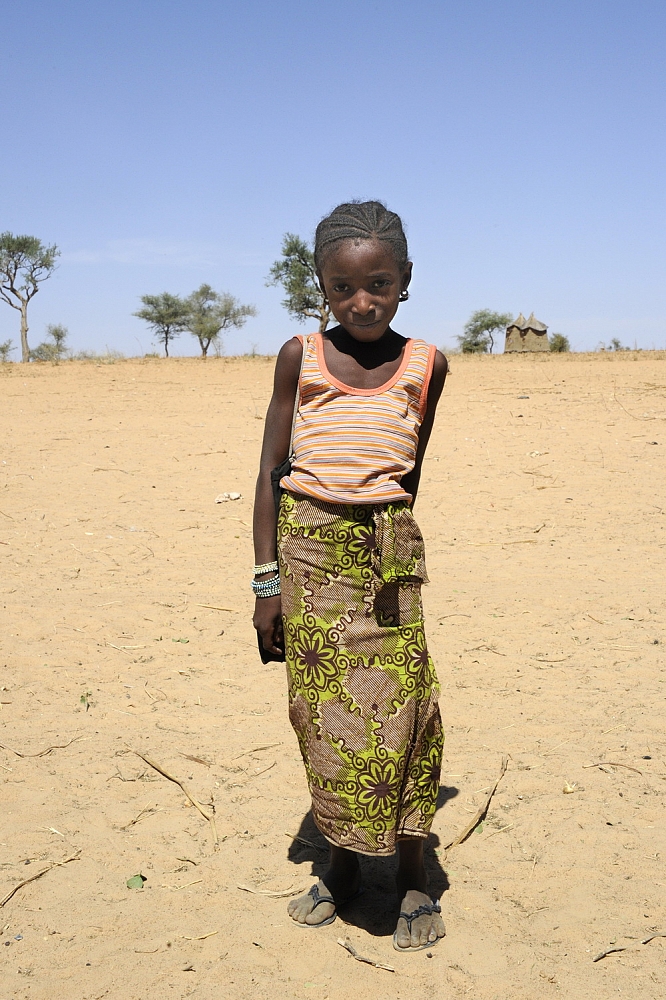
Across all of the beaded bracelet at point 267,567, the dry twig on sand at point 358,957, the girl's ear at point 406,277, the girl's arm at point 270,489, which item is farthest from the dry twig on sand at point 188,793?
the girl's ear at point 406,277

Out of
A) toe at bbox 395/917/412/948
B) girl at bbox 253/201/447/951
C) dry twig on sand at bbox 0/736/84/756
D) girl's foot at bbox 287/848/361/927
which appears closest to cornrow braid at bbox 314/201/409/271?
girl at bbox 253/201/447/951

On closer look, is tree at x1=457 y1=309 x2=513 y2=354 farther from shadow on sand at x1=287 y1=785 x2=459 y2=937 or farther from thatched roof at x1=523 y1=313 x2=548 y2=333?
shadow on sand at x1=287 y1=785 x2=459 y2=937

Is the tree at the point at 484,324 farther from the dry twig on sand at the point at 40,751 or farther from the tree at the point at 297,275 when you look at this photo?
the dry twig on sand at the point at 40,751

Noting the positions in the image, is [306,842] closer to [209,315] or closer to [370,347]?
[370,347]

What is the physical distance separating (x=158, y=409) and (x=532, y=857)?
8.14 metres

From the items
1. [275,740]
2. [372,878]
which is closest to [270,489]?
[372,878]

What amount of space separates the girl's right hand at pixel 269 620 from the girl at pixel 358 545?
3 centimetres

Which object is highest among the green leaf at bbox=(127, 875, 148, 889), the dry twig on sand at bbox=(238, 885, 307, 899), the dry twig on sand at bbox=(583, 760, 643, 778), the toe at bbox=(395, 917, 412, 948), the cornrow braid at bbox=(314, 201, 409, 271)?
the cornrow braid at bbox=(314, 201, 409, 271)

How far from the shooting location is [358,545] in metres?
2.18

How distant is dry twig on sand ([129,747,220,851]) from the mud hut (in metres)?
21.1

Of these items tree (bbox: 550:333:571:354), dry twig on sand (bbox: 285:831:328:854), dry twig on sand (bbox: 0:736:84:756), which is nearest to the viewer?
dry twig on sand (bbox: 285:831:328:854)

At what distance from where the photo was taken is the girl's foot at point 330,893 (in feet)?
8.14

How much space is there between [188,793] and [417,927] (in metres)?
1.12

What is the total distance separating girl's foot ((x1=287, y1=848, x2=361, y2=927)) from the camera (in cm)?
248
